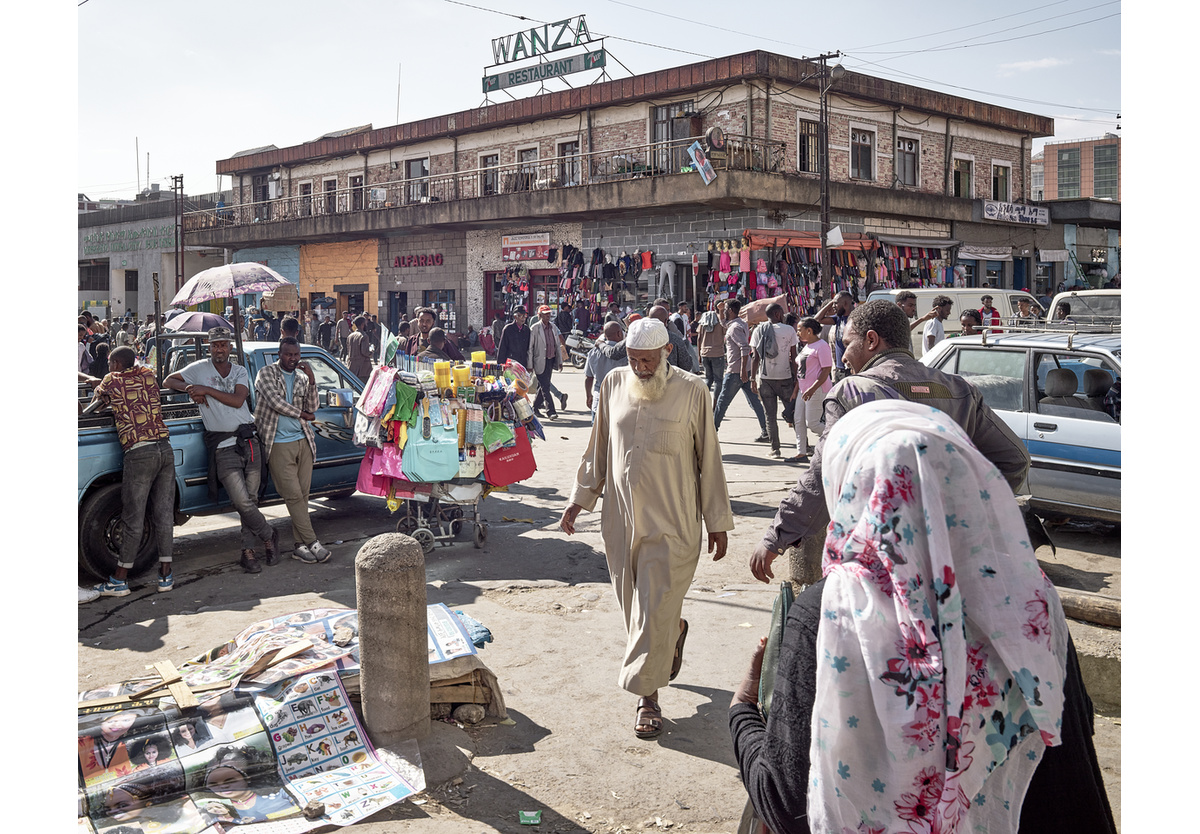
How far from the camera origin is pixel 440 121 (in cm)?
3191

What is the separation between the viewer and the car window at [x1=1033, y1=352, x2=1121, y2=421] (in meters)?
7.29

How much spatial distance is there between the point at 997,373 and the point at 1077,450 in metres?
0.96

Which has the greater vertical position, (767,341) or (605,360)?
(767,341)

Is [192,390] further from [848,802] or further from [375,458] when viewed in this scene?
[848,802]

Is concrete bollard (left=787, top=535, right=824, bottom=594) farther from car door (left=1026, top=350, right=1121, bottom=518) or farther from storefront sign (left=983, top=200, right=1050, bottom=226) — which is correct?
storefront sign (left=983, top=200, right=1050, bottom=226)

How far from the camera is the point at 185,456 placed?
731 centimetres

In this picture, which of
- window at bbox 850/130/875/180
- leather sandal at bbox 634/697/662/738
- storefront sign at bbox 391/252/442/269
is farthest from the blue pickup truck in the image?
storefront sign at bbox 391/252/442/269

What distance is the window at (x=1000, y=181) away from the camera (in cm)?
3206

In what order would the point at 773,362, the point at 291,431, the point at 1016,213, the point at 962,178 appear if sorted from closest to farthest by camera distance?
the point at 291,431 < the point at 773,362 < the point at 1016,213 < the point at 962,178

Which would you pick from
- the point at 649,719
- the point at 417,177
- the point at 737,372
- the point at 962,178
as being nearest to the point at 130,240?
the point at 417,177

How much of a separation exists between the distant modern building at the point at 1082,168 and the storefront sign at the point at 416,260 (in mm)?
39728

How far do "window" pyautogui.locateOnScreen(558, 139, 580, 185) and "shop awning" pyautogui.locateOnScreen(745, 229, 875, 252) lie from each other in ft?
23.0

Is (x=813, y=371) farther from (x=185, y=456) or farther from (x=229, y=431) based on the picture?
(x=185, y=456)

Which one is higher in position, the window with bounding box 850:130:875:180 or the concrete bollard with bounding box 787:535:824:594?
the window with bounding box 850:130:875:180
